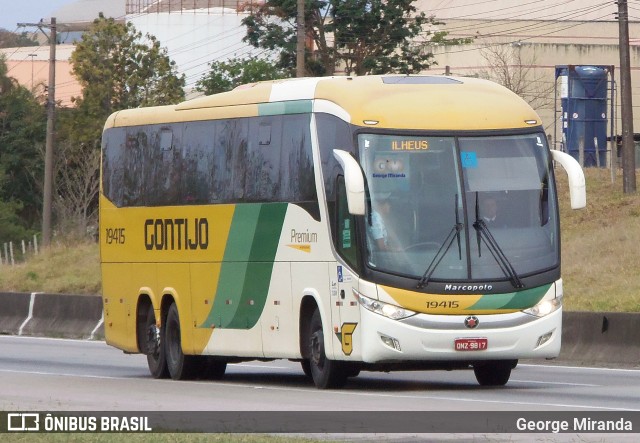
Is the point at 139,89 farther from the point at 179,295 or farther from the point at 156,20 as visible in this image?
the point at 179,295

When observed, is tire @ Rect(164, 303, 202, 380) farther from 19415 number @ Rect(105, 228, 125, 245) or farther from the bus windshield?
the bus windshield

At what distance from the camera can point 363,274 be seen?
16.8m

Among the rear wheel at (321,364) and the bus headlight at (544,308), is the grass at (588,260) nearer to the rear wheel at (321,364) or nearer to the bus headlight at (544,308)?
the bus headlight at (544,308)

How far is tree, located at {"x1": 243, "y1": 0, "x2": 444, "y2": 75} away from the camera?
6444 cm

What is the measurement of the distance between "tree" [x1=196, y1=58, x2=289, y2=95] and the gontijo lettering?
53504 millimetres

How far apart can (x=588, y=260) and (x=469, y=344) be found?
16.7 meters

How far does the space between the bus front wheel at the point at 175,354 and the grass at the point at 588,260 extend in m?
7.57

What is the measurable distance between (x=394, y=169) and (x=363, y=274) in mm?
1231

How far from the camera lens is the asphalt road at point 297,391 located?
48.6 feet

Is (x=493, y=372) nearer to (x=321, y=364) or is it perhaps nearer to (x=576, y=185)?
(x=321, y=364)

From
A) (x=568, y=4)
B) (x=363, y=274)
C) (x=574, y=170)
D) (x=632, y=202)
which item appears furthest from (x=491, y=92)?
(x=568, y=4)

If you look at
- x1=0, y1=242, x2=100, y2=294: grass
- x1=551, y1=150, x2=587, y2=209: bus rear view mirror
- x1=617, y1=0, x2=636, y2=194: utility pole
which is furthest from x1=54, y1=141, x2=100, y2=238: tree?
x1=551, y1=150, x2=587, y2=209: bus rear view mirror

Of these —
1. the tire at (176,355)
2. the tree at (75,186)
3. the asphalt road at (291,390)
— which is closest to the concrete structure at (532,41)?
the tree at (75,186)

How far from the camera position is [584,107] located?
2128 inches
